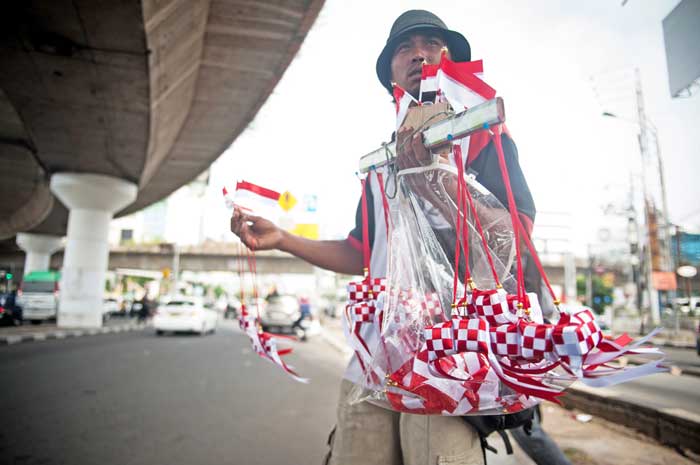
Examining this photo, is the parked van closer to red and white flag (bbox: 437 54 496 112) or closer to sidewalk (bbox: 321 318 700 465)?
sidewalk (bbox: 321 318 700 465)

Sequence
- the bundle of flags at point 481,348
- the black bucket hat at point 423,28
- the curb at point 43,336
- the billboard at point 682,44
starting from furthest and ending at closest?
the curb at point 43,336
the billboard at point 682,44
the black bucket hat at point 423,28
the bundle of flags at point 481,348

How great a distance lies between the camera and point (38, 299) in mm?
20328

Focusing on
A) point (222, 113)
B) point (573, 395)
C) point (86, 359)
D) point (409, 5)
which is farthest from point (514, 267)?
point (222, 113)

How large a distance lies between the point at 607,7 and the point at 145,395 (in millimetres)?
6185

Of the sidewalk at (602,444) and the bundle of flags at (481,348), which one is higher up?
the bundle of flags at (481,348)

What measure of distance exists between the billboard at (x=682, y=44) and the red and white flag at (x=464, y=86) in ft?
6.53

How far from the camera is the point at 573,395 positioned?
16.7 feet

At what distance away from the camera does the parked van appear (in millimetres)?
20016

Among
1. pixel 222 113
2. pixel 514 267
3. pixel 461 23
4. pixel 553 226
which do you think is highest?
pixel 222 113

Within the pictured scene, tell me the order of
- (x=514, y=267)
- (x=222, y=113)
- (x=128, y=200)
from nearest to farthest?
(x=514, y=267)
(x=222, y=113)
(x=128, y=200)

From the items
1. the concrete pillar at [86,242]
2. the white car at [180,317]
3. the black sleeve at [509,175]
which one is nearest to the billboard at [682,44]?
the black sleeve at [509,175]

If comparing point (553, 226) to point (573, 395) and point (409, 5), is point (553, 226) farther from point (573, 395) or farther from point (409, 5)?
point (573, 395)

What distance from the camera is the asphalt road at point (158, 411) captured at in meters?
3.55

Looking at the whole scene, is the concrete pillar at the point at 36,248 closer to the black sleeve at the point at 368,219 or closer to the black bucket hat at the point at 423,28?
the black sleeve at the point at 368,219
